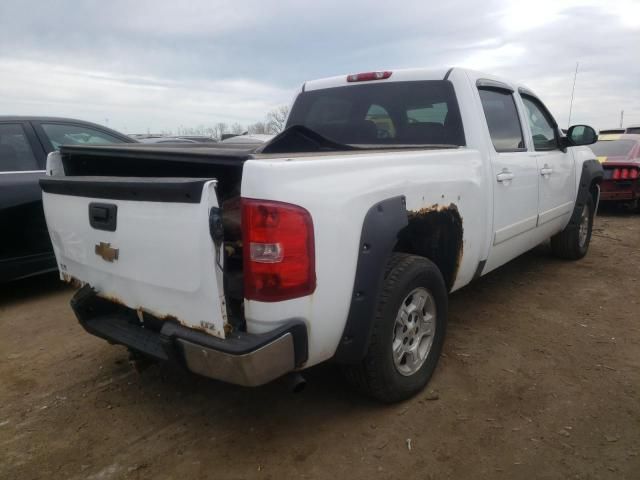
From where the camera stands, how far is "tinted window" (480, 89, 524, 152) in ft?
11.4

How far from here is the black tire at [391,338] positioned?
2.38 metres

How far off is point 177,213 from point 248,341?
586 millimetres

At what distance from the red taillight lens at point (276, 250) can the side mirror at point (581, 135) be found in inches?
145

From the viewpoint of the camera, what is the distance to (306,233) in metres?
1.95

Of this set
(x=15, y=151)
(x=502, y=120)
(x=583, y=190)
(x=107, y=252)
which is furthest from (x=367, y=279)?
(x=583, y=190)

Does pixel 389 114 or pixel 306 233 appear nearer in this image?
pixel 306 233

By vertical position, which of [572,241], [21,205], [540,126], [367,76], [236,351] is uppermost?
[367,76]

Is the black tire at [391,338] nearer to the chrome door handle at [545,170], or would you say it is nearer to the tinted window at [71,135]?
the chrome door handle at [545,170]

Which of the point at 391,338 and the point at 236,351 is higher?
the point at 236,351

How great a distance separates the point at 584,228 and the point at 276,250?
5065 millimetres

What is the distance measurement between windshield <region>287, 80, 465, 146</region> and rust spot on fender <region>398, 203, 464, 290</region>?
0.64 meters

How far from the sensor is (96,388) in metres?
2.96

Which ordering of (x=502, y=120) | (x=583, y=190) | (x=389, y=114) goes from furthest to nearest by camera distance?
1. (x=583, y=190)
2. (x=502, y=120)
3. (x=389, y=114)

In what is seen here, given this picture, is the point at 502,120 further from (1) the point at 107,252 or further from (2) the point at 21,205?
(2) the point at 21,205
